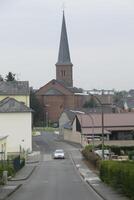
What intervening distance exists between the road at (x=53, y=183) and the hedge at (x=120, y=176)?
4.60 ft

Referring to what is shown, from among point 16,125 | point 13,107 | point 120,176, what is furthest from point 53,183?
point 13,107

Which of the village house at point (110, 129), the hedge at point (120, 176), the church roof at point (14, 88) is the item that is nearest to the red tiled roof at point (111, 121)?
the village house at point (110, 129)

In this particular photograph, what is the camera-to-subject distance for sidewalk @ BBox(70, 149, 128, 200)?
32.7 meters

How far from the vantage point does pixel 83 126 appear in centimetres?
11388

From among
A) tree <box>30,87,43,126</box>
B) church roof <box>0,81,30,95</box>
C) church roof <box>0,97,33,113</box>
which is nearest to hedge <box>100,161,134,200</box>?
church roof <box>0,97,33,113</box>

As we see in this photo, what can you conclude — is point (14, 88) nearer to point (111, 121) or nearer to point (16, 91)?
point (16, 91)

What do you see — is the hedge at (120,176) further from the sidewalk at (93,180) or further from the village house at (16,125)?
the village house at (16,125)

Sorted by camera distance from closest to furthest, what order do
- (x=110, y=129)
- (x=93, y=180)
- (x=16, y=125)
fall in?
(x=93, y=180), (x=16, y=125), (x=110, y=129)

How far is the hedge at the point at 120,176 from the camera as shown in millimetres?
27594

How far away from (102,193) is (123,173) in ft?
15.6

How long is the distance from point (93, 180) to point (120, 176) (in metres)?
17.4

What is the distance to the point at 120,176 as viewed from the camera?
107ft

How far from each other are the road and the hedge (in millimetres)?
1401

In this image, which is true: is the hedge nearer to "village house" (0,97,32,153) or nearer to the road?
the road
